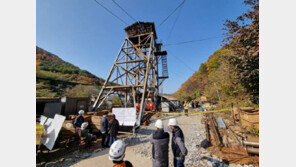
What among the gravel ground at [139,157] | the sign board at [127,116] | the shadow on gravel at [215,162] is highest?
the sign board at [127,116]

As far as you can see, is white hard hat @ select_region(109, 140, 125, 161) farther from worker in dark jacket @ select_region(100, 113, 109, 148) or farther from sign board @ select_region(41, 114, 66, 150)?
sign board @ select_region(41, 114, 66, 150)

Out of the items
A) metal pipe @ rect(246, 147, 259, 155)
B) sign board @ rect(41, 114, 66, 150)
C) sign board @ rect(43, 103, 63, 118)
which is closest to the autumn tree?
metal pipe @ rect(246, 147, 259, 155)

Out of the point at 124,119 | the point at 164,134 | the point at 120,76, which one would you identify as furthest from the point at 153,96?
the point at 164,134

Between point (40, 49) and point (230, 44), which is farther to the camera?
point (40, 49)

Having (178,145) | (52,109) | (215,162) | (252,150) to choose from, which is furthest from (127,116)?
(52,109)

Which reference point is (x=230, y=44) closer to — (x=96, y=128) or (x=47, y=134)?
(x=96, y=128)

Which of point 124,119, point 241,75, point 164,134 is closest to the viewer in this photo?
point 164,134

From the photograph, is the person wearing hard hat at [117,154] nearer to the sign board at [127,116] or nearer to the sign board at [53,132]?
the sign board at [53,132]

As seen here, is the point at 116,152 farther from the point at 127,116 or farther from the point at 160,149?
the point at 127,116

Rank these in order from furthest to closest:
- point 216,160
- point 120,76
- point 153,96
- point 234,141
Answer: point 153,96 < point 120,76 < point 234,141 < point 216,160

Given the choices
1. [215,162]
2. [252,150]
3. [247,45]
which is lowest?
[215,162]

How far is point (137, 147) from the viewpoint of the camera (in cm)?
479

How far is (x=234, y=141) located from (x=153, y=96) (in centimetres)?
811

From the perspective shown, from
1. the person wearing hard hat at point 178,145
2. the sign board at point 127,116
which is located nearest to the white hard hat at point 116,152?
the person wearing hard hat at point 178,145
